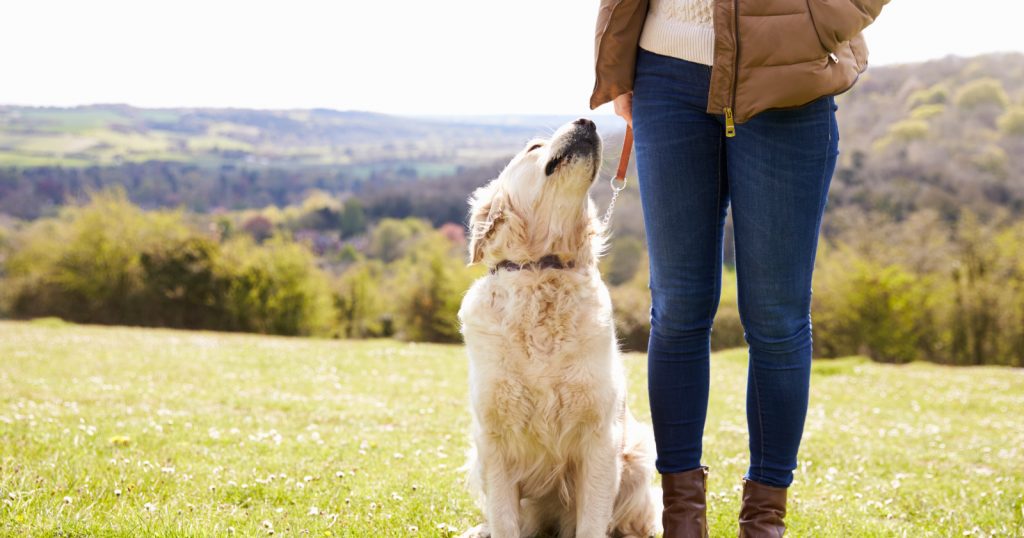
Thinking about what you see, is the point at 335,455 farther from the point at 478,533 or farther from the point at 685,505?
the point at 685,505

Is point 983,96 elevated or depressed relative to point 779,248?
elevated

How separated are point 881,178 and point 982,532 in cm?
6820

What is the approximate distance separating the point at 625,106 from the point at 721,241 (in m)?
0.72

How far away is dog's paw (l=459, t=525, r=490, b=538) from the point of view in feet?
11.7

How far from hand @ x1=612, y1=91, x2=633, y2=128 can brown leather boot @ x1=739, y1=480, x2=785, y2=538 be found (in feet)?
5.28

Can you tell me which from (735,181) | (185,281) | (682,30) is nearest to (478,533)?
(735,181)

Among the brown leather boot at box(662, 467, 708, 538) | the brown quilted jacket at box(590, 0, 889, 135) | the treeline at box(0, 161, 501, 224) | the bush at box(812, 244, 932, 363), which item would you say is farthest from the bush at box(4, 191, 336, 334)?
the brown quilted jacket at box(590, 0, 889, 135)

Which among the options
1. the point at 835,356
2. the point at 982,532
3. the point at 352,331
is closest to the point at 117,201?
the point at 352,331

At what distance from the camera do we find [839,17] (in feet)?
8.55

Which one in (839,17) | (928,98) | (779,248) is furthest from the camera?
(928,98)

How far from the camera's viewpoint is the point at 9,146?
11512cm

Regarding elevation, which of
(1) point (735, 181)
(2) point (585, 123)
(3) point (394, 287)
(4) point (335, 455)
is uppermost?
(2) point (585, 123)

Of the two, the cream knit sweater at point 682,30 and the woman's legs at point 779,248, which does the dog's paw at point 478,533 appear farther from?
the cream knit sweater at point 682,30

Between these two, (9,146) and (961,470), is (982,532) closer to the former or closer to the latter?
(961,470)
